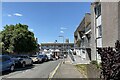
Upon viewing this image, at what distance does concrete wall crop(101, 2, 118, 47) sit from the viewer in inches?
848

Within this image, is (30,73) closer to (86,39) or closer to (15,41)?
(15,41)

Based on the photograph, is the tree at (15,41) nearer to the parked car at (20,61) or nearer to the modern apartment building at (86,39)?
the modern apartment building at (86,39)

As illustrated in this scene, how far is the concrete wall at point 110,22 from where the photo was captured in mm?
21547

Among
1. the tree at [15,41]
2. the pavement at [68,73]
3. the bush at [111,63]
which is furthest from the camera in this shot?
the tree at [15,41]

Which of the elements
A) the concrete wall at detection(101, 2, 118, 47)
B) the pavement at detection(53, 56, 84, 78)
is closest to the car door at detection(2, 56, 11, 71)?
the pavement at detection(53, 56, 84, 78)

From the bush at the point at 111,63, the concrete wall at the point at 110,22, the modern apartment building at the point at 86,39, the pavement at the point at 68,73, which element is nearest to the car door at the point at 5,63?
the pavement at the point at 68,73

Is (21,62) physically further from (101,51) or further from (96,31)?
(101,51)

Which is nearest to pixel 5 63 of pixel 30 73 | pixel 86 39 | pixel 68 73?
pixel 30 73

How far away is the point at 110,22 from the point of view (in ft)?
74.3

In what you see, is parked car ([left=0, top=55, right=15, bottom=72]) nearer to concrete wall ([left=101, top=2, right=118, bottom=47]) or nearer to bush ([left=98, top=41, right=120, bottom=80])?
concrete wall ([left=101, top=2, right=118, bottom=47])

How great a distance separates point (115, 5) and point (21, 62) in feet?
46.1

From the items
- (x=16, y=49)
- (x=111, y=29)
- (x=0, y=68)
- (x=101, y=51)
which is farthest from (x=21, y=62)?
(x=101, y=51)

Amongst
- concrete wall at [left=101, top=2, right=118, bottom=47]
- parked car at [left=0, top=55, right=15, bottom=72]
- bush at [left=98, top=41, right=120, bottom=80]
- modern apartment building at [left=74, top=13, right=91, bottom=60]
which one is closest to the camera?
bush at [left=98, top=41, right=120, bottom=80]

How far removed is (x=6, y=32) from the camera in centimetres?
4800
